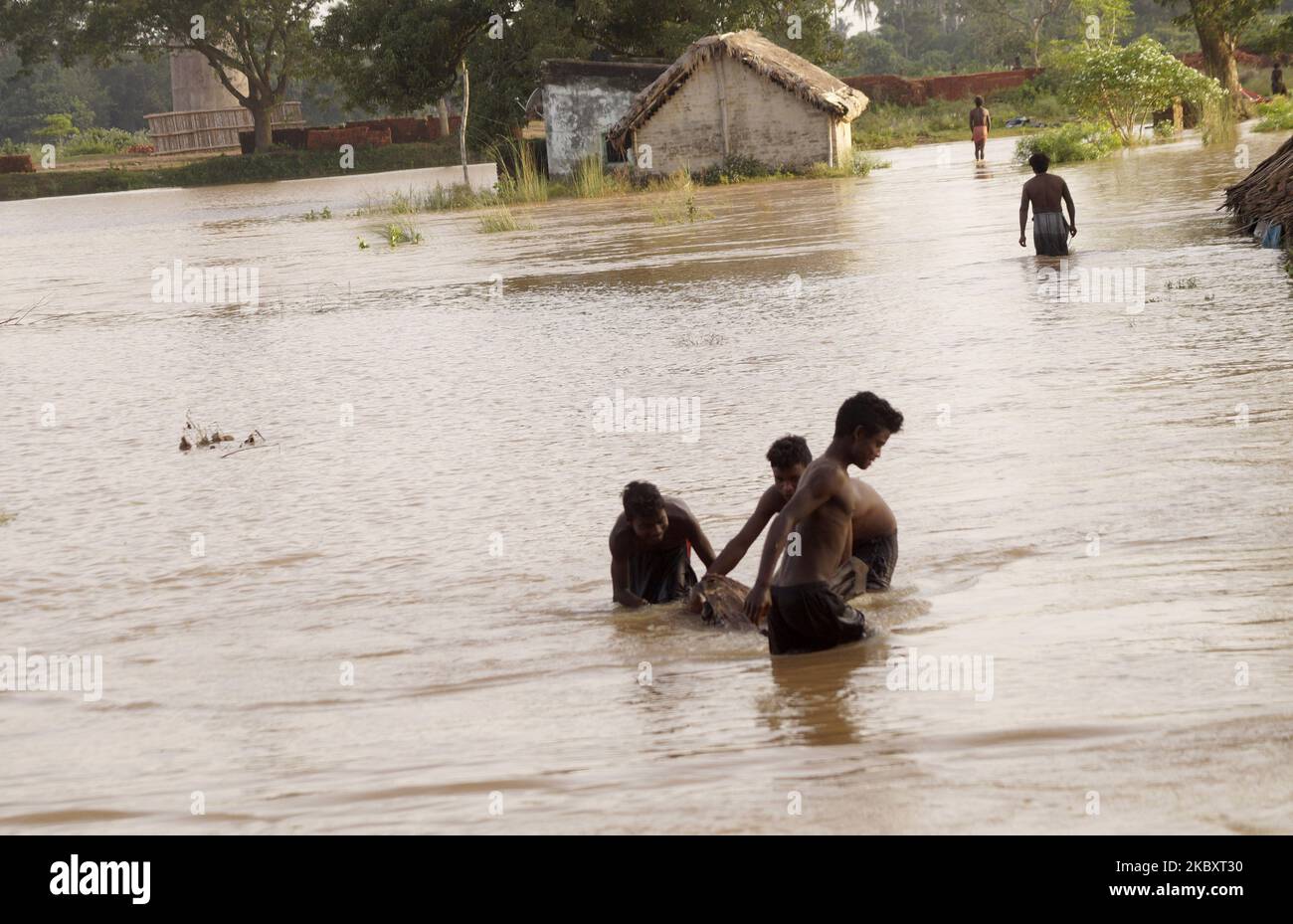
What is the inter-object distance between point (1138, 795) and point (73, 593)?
519 centimetres

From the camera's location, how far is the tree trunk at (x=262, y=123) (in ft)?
197

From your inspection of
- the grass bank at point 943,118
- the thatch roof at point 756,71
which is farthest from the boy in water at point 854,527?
the grass bank at point 943,118

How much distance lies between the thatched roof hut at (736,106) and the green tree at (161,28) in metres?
25.1

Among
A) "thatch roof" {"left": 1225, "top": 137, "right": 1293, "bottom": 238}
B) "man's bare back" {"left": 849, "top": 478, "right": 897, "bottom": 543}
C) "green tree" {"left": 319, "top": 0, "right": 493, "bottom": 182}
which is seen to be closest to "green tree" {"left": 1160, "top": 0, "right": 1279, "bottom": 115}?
"green tree" {"left": 319, "top": 0, "right": 493, "bottom": 182}

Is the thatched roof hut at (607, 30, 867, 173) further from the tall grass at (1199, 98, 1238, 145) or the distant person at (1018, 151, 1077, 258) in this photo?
the distant person at (1018, 151, 1077, 258)

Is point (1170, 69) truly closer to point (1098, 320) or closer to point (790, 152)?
point (790, 152)

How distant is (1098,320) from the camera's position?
11812 millimetres

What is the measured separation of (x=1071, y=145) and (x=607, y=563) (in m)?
26.6

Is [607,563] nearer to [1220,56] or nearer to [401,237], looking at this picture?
[401,237]

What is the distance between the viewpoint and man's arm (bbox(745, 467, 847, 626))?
17.0ft

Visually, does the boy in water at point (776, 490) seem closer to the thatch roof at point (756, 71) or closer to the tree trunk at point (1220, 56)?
the thatch roof at point (756, 71)

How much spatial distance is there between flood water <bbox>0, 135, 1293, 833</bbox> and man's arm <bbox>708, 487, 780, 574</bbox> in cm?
30

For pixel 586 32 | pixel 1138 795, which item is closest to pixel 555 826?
pixel 1138 795

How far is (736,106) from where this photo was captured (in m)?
33.6
